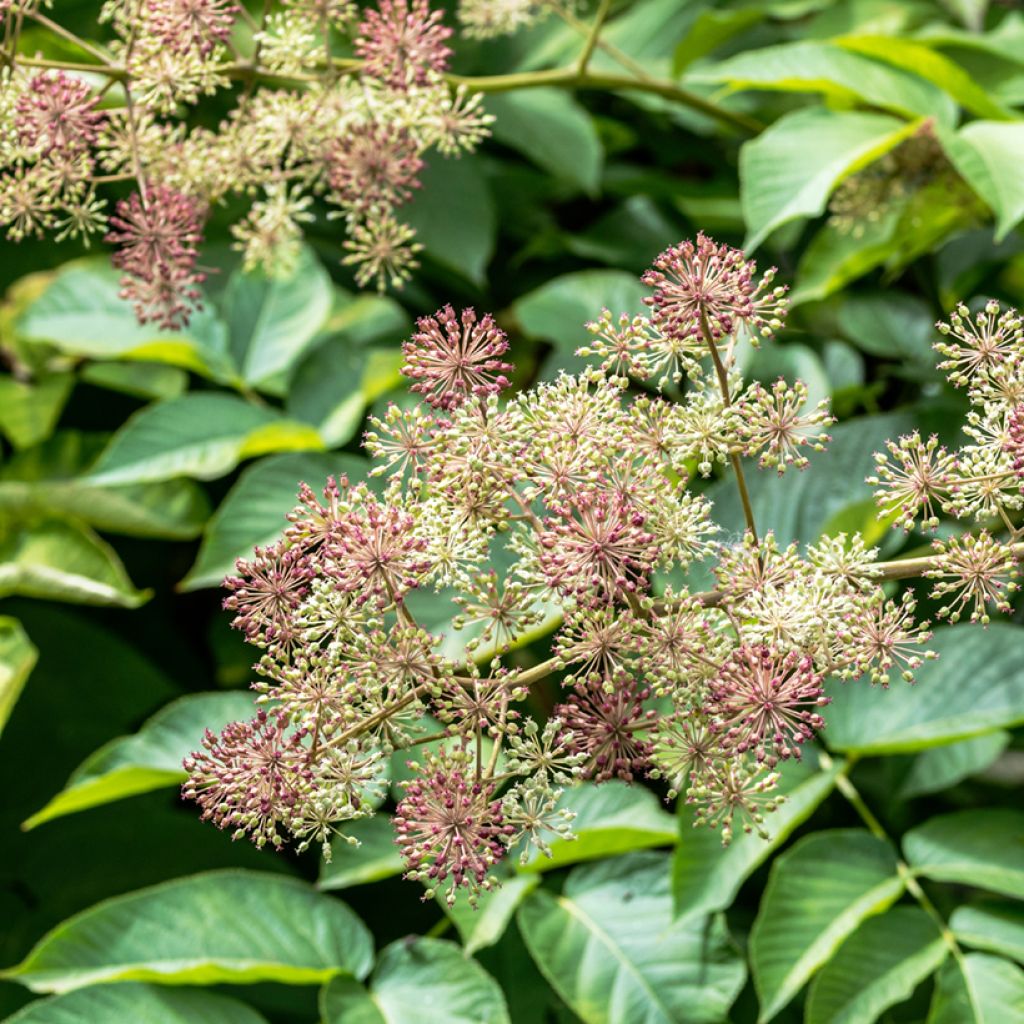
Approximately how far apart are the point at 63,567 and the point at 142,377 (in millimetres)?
322

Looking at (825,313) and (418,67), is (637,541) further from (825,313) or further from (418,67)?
(825,313)

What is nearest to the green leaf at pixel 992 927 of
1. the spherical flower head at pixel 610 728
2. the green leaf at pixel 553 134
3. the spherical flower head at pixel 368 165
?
the spherical flower head at pixel 610 728

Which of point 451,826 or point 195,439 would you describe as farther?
point 195,439

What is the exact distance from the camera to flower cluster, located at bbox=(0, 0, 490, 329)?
3.53 ft

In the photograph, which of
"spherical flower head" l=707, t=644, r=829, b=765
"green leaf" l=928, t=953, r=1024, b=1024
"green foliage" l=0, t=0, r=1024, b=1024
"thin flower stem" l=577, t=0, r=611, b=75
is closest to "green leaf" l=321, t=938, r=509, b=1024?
"green foliage" l=0, t=0, r=1024, b=1024

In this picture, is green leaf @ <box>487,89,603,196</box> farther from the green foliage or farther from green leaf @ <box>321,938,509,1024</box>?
green leaf @ <box>321,938,509,1024</box>

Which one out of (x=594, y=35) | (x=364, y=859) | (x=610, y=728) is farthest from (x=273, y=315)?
(x=610, y=728)

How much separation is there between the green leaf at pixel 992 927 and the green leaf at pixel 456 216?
1032 millimetres

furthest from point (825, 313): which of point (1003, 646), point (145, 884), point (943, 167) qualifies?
point (145, 884)

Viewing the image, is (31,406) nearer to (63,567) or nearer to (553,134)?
(63,567)

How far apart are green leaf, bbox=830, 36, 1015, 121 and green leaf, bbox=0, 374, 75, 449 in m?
1.18

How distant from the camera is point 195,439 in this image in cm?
169

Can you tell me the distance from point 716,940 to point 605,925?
0.12 m

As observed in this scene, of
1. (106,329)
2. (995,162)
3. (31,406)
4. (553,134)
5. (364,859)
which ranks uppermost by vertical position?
(995,162)
